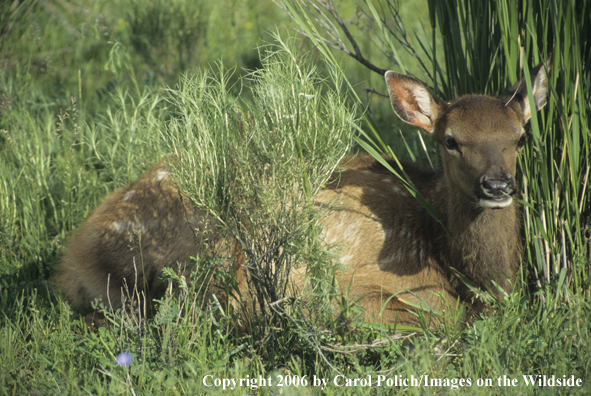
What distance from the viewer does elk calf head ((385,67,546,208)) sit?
3.23 meters

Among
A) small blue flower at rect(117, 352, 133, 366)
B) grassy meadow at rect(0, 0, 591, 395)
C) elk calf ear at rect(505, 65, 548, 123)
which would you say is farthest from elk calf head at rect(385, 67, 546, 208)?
small blue flower at rect(117, 352, 133, 366)

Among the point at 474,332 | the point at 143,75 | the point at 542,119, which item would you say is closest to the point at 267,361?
the point at 474,332

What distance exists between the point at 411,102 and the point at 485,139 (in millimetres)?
641

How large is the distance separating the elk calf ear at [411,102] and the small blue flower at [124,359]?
2.22 meters

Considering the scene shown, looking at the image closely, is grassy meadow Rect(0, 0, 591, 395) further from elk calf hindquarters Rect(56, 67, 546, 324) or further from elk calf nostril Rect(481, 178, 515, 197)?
elk calf nostril Rect(481, 178, 515, 197)

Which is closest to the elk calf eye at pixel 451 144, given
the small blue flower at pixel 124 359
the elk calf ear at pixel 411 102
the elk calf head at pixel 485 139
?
the elk calf head at pixel 485 139

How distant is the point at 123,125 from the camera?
5.27 metres

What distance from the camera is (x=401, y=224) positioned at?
3.95m

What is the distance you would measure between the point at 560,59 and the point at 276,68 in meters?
1.61

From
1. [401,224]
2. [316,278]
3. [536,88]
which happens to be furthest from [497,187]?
[316,278]

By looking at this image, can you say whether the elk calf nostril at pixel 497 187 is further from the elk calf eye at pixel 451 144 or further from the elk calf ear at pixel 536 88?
the elk calf ear at pixel 536 88

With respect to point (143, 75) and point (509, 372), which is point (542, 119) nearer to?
point (509, 372)

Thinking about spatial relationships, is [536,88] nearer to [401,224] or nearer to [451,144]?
[451,144]

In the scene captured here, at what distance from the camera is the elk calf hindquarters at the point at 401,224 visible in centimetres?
343
